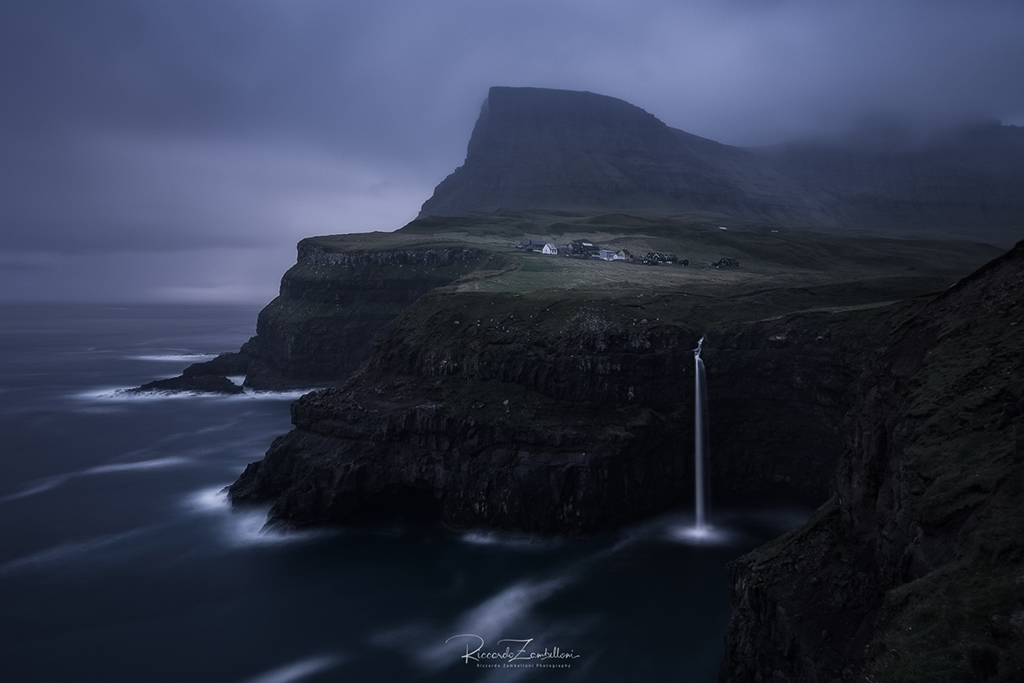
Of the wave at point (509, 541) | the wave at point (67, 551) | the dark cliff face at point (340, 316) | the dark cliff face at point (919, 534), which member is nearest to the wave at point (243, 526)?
the wave at point (67, 551)

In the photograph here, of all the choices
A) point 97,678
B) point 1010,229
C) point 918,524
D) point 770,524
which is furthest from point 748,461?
point 1010,229

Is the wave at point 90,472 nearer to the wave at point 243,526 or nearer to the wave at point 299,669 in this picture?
the wave at point 243,526

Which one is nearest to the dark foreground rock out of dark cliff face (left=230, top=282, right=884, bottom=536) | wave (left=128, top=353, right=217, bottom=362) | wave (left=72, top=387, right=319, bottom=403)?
wave (left=72, top=387, right=319, bottom=403)

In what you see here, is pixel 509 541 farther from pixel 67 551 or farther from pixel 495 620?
pixel 67 551

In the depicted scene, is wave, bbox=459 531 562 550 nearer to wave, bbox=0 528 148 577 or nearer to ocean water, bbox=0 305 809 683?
ocean water, bbox=0 305 809 683

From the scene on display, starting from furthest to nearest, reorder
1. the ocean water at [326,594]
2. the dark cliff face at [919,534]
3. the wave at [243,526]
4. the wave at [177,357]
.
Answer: the wave at [177,357] → the wave at [243,526] → the ocean water at [326,594] → the dark cliff face at [919,534]

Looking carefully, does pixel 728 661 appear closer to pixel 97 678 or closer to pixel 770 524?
pixel 770 524
